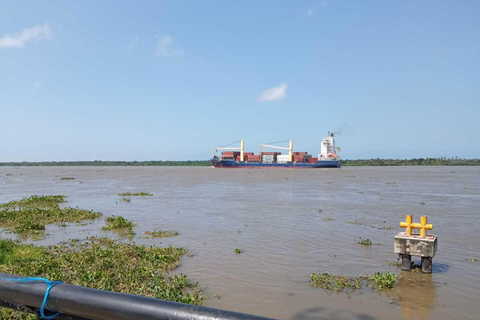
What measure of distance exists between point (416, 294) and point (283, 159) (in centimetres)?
10214

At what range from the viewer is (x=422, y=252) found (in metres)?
8.16

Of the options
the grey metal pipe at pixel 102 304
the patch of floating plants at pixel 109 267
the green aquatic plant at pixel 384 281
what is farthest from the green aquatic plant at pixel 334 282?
the grey metal pipe at pixel 102 304

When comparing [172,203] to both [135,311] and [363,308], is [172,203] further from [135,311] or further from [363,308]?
[135,311]

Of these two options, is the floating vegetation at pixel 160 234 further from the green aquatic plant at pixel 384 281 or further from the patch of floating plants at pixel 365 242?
the green aquatic plant at pixel 384 281

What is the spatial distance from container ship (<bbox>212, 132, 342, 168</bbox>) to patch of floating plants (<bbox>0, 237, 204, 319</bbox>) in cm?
9178

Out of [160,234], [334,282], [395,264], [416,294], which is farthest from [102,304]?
[160,234]

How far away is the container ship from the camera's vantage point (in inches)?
3922

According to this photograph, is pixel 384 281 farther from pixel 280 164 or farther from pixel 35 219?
pixel 280 164

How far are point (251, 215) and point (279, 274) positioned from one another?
9163 mm

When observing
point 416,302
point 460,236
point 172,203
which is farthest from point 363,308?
point 172,203

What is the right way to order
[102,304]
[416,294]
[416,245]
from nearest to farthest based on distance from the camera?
[102,304], [416,294], [416,245]

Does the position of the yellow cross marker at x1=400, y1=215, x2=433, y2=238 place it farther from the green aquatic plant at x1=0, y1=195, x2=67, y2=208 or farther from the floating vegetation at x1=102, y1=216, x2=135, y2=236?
the green aquatic plant at x1=0, y1=195, x2=67, y2=208

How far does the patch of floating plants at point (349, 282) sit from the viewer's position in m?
7.43

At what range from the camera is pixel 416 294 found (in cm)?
715
